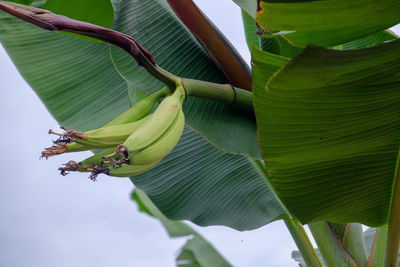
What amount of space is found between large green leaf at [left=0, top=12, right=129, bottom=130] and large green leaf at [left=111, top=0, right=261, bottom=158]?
113 millimetres

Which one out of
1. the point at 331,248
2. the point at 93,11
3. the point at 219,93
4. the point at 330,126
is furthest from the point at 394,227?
the point at 93,11

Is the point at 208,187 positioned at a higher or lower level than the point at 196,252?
higher

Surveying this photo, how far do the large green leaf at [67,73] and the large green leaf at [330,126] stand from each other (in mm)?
403

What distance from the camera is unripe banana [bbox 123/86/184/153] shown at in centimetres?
38

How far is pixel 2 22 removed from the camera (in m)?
0.84

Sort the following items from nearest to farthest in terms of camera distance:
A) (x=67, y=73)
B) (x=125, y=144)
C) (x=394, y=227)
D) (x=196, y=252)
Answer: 1. (x=125, y=144)
2. (x=394, y=227)
3. (x=67, y=73)
4. (x=196, y=252)

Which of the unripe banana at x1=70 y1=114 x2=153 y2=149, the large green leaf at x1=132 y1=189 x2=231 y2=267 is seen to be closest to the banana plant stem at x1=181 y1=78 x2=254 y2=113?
the unripe banana at x1=70 y1=114 x2=153 y2=149

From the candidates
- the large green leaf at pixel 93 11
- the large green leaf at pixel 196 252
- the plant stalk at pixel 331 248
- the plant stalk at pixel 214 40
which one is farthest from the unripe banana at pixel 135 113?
the large green leaf at pixel 196 252

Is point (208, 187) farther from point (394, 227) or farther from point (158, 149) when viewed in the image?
point (158, 149)

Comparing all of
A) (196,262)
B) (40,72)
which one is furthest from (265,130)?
(196,262)

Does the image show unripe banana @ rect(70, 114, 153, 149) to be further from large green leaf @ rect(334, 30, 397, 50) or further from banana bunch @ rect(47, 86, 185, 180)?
large green leaf @ rect(334, 30, 397, 50)

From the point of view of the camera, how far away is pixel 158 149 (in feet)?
1.29

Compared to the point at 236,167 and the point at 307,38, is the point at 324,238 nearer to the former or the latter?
the point at 236,167

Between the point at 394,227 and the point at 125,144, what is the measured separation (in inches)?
21.3
